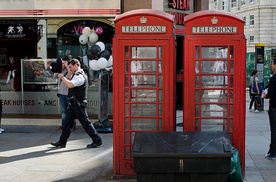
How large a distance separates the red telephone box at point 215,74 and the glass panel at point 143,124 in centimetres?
48

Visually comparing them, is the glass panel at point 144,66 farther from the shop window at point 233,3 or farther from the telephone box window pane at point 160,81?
the shop window at point 233,3

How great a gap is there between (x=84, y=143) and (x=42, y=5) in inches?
234

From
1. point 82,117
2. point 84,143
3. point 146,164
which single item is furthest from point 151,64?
point 84,143

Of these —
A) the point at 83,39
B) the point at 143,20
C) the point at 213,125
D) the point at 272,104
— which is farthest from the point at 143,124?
the point at 83,39

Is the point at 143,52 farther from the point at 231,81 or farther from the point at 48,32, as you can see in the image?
the point at 48,32

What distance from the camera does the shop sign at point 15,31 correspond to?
13961 mm

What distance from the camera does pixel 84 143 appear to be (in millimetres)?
8969

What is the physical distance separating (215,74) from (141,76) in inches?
41.5

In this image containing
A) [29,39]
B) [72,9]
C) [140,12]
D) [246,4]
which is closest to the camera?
[140,12]

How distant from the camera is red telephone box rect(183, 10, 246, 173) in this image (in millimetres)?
5848

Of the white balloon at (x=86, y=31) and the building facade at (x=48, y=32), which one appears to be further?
the white balloon at (x=86, y=31)

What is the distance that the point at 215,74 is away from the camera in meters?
5.92

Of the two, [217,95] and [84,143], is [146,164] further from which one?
[84,143]

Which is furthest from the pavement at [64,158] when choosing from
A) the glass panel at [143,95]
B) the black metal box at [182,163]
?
the black metal box at [182,163]
